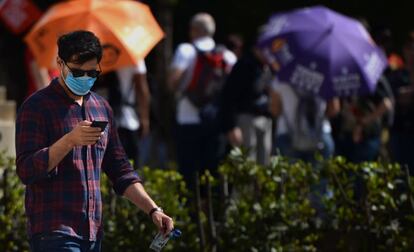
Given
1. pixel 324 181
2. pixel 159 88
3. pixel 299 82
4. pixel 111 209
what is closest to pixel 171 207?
pixel 111 209

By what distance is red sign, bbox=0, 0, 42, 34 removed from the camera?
31.9ft

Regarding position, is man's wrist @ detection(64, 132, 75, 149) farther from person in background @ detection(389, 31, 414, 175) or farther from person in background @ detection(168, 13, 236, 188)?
person in background @ detection(389, 31, 414, 175)

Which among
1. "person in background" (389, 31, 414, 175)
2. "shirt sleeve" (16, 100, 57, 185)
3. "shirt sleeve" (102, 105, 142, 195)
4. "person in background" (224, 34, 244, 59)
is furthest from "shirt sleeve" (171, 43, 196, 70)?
"shirt sleeve" (16, 100, 57, 185)

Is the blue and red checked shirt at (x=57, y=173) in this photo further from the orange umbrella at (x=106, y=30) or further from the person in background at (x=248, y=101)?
the person in background at (x=248, y=101)

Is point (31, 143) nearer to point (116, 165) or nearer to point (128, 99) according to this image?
point (116, 165)

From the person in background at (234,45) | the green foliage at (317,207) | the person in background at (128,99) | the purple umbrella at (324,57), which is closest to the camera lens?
the green foliage at (317,207)

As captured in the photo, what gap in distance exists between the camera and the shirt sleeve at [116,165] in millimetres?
5824

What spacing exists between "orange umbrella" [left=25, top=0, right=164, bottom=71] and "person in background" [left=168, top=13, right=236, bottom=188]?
1.31 meters

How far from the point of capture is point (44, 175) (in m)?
5.33

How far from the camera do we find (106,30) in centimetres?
848

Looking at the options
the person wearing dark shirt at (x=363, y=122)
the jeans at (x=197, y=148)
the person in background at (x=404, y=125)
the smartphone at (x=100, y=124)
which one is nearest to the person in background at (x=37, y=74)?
the jeans at (x=197, y=148)

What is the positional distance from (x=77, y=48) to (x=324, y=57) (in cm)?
426

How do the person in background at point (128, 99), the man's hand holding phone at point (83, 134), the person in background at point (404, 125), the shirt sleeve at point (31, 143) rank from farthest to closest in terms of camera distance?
1. the person in background at point (404, 125)
2. the person in background at point (128, 99)
3. the shirt sleeve at point (31, 143)
4. the man's hand holding phone at point (83, 134)

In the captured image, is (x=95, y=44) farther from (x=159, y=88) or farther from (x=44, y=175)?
(x=159, y=88)
